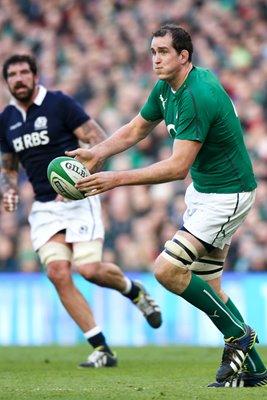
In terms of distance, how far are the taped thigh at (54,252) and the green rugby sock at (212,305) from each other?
2432 millimetres

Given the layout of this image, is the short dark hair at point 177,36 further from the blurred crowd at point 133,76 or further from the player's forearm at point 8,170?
the blurred crowd at point 133,76

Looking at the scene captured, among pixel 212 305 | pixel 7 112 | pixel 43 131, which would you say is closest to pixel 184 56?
pixel 212 305

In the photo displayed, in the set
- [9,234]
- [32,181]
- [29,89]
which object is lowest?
[9,234]

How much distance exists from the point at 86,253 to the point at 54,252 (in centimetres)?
28

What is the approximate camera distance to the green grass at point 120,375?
6453 mm

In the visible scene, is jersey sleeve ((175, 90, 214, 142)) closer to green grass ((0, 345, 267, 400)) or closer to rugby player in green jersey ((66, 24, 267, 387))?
rugby player in green jersey ((66, 24, 267, 387))

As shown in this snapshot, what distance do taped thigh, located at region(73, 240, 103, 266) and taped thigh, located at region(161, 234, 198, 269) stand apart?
2323 mm

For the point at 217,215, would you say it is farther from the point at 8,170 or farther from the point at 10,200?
the point at 8,170

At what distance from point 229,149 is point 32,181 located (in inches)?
115

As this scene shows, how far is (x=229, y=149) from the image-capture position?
6.99m

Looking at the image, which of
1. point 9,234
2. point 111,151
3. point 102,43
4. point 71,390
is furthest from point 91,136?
point 102,43

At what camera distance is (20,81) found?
366 inches

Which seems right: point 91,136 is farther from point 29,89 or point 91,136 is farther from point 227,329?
point 227,329

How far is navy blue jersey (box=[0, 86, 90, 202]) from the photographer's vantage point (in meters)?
9.28
